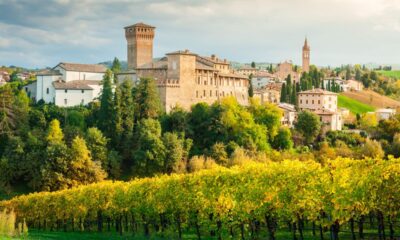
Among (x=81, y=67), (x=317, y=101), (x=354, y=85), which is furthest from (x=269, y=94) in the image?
(x=354, y=85)

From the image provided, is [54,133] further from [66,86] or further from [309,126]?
[309,126]

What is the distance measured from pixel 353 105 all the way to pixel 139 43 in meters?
50.9

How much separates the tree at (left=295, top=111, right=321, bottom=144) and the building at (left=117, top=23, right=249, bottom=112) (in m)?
12.1

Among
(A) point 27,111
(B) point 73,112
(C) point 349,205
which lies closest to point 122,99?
(B) point 73,112

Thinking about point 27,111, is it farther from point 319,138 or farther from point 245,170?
point 245,170

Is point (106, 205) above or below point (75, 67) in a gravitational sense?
below

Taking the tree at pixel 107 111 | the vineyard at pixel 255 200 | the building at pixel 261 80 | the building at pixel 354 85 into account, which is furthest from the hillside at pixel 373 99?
the vineyard at pixel 255 200

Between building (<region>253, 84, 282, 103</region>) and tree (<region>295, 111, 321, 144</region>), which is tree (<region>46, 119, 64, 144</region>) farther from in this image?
building (<region>253, 84, 282, 103</region>)

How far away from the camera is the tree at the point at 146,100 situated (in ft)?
223

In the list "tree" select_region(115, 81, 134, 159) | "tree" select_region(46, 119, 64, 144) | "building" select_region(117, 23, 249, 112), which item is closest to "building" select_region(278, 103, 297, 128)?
"building" select_region(117, 23, 249, 112)

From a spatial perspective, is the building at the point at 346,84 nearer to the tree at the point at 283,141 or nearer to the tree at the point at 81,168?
the tree at the point at 283,141

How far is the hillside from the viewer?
12362 cm

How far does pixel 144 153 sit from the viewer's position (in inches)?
2421

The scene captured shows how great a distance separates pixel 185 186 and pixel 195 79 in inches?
1623
